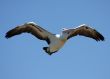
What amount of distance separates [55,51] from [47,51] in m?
0.37

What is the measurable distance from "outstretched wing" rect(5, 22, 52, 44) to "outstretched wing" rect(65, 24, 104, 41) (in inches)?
43.3

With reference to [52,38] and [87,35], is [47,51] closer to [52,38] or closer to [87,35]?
[52,38]

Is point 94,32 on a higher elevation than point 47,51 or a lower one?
higher

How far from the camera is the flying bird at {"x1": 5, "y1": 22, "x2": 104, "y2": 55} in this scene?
19.7 meters

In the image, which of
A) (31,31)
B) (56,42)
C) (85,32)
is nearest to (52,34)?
(56,42)

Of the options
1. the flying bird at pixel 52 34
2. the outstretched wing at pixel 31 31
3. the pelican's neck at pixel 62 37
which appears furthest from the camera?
the outstretched wing at pixel 31 31

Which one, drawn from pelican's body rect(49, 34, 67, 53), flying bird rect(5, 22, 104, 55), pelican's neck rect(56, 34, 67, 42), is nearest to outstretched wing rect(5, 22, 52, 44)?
flying bird rect(5, 22, 104, 55)

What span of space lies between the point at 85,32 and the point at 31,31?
2666mm

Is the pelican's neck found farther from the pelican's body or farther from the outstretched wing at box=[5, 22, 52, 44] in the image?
the outstretched wing at box=[5, 22, 52, 44]

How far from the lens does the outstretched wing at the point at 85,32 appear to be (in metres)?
20.7

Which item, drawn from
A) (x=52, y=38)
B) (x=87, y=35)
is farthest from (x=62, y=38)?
(x=87, y=35)

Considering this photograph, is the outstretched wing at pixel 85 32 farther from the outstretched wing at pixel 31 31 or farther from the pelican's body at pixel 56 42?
the outstretched wing at pixel 31 31

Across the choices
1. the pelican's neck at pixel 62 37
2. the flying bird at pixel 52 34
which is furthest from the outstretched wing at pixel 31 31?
the pelican's neck at pixel 62 37

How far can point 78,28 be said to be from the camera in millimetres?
20812
